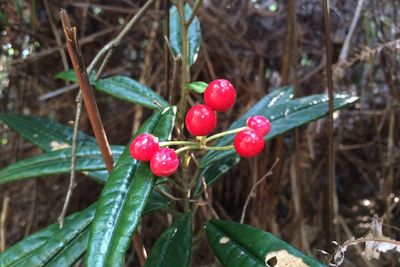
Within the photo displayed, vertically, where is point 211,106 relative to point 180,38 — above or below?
below

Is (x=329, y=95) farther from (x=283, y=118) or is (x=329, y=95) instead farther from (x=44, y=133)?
(x=44, y=133)

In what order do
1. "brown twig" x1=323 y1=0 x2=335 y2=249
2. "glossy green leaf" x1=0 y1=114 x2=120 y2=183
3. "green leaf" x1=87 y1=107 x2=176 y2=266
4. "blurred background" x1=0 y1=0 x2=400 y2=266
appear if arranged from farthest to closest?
"blurred background" x1=0 y1=0 x2=400 y2=266, "glossy green leaf" x1=0 y1=114 x2=120 y2=183, "brown twig" x1=323 y1=0 x2=335 y2=249, "green leaf" x1=87 y1=107 x2=176 y2=266

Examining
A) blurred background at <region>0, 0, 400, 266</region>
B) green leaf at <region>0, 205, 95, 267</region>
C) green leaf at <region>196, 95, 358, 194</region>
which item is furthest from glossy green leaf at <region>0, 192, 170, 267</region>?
blurred background at <region>0, 0, 400, 266</region>

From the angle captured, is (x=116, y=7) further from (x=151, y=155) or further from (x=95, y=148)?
(x=151, y=155)

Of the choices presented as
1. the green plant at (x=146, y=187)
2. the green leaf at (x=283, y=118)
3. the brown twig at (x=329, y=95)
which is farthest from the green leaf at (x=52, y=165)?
the brown twig at (x=329, y=95)

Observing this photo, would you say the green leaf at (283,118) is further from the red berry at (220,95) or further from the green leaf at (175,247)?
the red berry at (220,95)

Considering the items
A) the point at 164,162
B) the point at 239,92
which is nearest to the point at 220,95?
the point at 164,162

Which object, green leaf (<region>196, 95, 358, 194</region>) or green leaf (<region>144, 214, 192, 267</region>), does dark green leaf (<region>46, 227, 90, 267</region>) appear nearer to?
green leaf (<region>144, 214, 192, 267</region>)

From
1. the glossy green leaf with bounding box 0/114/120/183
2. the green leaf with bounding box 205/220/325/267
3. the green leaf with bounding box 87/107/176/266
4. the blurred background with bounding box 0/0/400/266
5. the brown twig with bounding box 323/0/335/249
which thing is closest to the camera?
the green leaf with bounding box 87/107/176/266
